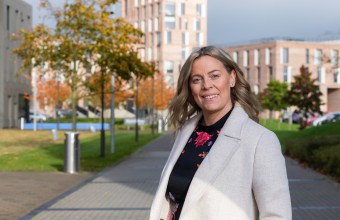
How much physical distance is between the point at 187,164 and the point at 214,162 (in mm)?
235

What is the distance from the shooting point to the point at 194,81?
3438 millimetres

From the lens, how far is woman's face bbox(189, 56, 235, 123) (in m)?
3.35

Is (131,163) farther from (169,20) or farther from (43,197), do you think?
(169,20)

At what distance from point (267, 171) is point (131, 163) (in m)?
21.9

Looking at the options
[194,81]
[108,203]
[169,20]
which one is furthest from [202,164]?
[169,20]

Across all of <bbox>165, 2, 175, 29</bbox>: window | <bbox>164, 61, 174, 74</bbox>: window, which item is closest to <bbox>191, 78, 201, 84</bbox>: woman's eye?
<bbox>164, 61, 174, 74</bbox>: window

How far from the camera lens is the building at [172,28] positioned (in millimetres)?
116625

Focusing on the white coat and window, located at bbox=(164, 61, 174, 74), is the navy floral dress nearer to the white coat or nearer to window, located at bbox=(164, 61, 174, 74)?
the white coat

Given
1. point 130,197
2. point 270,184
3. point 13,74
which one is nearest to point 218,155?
point 270,184

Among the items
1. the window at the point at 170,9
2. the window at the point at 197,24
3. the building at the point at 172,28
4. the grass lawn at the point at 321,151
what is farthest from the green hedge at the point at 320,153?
the window at the point at 197,24

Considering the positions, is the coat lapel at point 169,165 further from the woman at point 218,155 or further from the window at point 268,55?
the window at point 268,55

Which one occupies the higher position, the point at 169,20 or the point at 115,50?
the point at 169,20

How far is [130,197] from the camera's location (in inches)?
567

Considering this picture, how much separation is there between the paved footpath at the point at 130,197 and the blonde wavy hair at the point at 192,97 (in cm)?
778
